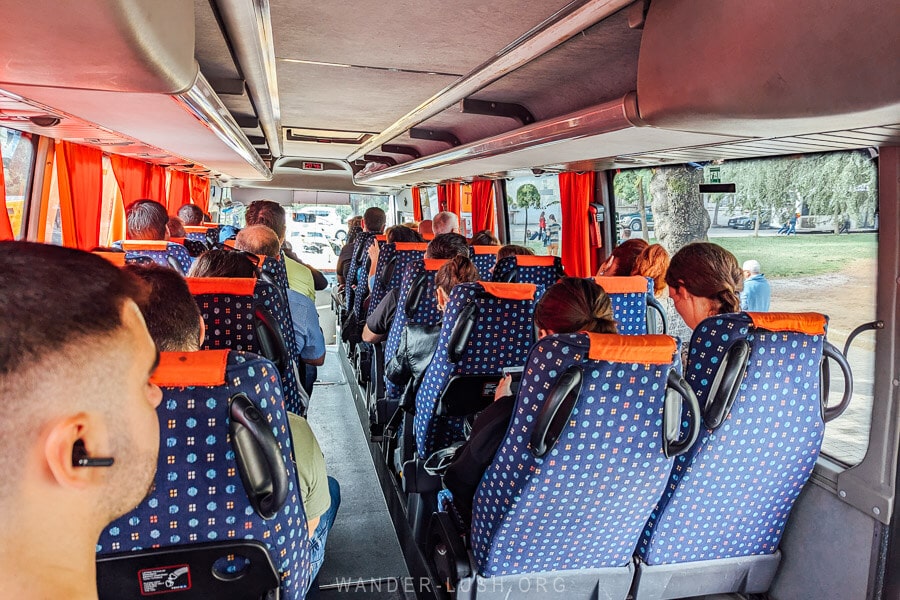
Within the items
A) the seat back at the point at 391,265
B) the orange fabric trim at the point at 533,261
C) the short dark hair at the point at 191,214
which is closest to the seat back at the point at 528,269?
the orange fabric trim at the point at 533,261

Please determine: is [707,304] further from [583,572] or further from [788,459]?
[583,572]

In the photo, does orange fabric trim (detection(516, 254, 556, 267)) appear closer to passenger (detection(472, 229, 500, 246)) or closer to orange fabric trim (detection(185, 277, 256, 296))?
passenger (detection(472, 229, 500, 246))

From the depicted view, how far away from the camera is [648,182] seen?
219 inches

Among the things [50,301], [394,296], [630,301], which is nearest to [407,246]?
[394,296]

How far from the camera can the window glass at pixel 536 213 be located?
7.50 m

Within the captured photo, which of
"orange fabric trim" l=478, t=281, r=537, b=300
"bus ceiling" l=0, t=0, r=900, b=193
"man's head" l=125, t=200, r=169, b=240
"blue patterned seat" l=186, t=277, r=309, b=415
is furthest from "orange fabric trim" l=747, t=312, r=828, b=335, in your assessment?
"man's head" l=125, t=200, r=169, b=240

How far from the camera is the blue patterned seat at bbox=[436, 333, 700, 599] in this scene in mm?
1983

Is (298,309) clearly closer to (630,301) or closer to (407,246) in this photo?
(407,246)

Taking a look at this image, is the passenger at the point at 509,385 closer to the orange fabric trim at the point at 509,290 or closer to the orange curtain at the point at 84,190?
the orange fabric trim at the point at 509,290

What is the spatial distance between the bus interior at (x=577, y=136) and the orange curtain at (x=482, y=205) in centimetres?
283

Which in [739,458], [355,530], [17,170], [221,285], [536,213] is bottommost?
[355,530]

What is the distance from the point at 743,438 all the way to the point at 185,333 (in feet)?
6.42

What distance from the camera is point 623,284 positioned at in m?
3.71

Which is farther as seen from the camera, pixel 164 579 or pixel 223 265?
pixel 223 265
